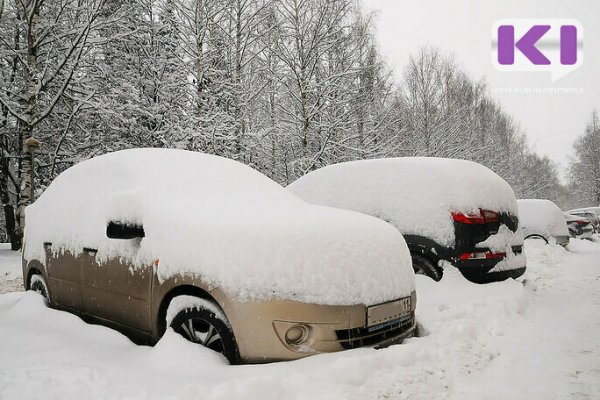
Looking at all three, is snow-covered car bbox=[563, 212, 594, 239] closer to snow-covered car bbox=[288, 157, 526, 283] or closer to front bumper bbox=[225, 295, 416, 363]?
snow-covered car bbox=[288, 157, 526, 283]

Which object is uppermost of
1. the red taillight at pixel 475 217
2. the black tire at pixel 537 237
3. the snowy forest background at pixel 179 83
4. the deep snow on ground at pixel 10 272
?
the snowy forest background at pixel 179 83

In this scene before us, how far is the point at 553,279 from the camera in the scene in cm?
603

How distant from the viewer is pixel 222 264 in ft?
7.67

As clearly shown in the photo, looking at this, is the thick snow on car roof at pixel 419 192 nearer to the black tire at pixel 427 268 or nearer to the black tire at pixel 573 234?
the black tire at pixel 427 268

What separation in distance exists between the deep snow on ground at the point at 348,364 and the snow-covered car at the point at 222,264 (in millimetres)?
131

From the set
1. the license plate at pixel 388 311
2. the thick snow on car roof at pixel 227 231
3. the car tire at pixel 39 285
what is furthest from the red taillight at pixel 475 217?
the car tire at pixel 39 285

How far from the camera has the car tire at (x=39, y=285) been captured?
3587mm

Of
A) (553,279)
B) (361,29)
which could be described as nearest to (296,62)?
(361,29)

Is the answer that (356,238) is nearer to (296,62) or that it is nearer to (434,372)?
(434,372)

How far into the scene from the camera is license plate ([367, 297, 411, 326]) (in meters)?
2.47

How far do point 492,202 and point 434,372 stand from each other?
2347 mm

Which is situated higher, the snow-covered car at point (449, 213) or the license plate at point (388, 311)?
Result: the snow-covered car at point (449, 213)

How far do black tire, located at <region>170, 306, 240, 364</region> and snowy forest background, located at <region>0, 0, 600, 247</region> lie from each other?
8.31m

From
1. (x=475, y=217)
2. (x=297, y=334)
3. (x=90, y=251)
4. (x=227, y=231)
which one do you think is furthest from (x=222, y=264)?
(x=475, y=217)
